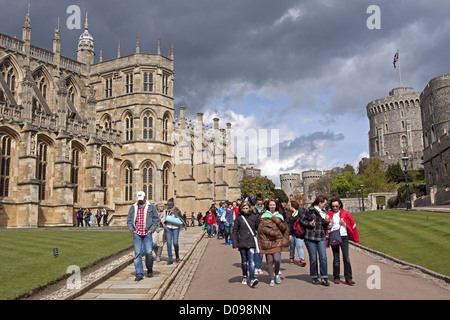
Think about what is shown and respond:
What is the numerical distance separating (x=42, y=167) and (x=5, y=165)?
3.26m

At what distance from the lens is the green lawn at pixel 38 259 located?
335 inches

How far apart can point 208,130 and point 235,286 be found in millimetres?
47154

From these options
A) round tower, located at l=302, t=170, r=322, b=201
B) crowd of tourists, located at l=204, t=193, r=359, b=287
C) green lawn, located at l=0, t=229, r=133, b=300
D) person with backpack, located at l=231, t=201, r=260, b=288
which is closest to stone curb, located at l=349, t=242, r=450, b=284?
crowd of tourists, located at l=204, t=193, r=359, b=287

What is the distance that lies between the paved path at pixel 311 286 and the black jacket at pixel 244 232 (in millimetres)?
887

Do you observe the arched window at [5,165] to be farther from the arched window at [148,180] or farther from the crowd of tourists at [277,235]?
the crowd of tourists at [277,235]

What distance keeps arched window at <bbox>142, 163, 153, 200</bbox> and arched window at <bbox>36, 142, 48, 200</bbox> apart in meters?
8.98

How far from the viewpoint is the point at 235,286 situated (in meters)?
8.88

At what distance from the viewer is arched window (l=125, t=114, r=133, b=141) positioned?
39.7 m

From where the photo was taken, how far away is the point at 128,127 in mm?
40062

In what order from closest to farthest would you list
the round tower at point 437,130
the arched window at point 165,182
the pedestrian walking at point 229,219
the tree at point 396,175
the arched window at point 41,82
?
the pedestrian walking at point 229,219, the arched window at point 41,82, the round tower at point 437,130, the arched window at point 165,182, the tree at point 396,175

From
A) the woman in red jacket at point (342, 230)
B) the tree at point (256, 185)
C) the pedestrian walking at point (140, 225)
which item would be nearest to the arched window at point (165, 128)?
the tree at point (256, 185)
